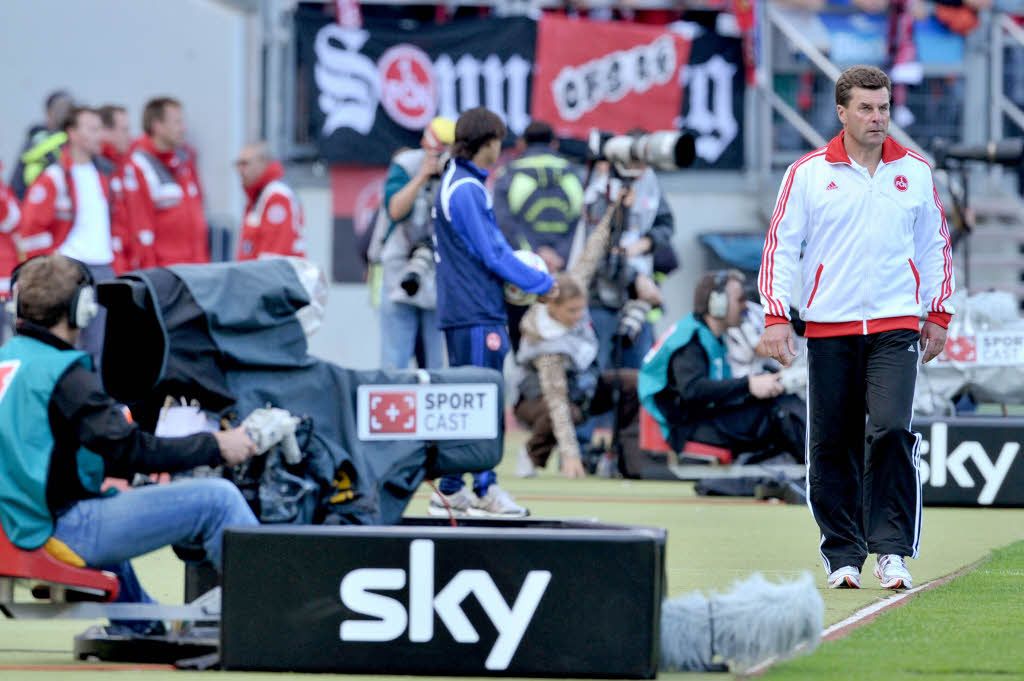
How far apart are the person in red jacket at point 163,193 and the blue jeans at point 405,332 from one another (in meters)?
2.69

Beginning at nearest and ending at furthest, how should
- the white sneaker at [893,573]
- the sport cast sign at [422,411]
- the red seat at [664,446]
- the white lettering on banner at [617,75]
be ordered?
the sport cast sign at [422,411] → the white sneaker at [893,573] → the red seat at [664,446] → the white lettering on banner at [617,75]

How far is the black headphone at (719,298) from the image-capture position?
1031 cm

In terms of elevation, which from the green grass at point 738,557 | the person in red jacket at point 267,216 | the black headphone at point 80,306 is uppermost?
the person in red jacket at point 267,216

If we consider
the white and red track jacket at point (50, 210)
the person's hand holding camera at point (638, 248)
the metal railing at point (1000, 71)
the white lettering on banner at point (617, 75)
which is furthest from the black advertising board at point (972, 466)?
the metal railing at point (1000, 71)

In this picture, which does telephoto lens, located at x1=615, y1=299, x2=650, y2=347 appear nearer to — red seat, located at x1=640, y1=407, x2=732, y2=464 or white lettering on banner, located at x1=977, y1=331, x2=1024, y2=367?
red seat, located at x1=640, y1=407, x2=732, y2=464

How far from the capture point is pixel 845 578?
668 cm

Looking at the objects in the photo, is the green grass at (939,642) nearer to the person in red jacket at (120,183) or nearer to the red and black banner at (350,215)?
the person in red jacket at (120,183)

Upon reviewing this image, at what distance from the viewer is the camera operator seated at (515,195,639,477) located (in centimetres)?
1185

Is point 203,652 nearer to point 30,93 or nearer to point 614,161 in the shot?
point 614,161

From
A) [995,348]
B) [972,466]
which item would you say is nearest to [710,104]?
[995,348]

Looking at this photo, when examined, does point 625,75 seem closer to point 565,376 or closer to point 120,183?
point 120,183

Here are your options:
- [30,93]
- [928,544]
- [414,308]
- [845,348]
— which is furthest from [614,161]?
[30,93]

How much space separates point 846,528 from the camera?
22.4 feet

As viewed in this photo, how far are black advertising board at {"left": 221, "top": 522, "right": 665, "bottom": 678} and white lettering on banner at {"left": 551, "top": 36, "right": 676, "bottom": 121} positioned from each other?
42.7 feet
